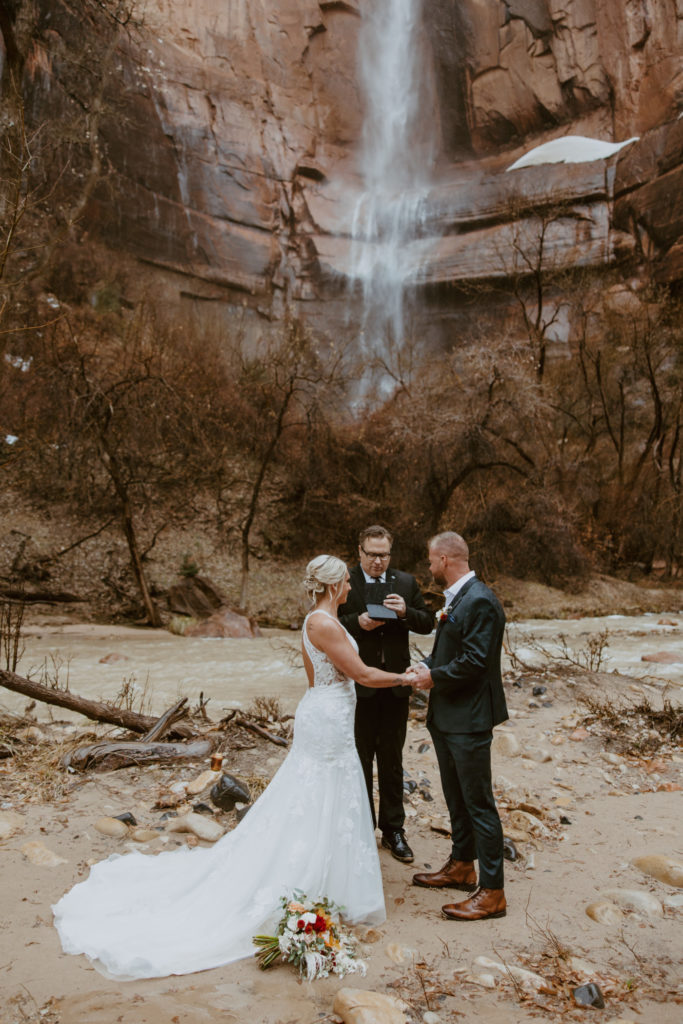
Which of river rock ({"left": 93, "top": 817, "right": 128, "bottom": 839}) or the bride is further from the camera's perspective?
river rock ({"left": 93, "top": 817, "right": 128, "bottom": 839})

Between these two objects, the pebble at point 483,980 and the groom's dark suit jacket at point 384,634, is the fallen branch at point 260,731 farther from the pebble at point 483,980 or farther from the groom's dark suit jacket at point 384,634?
the pebble at point 483,980

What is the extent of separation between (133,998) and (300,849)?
955 mm

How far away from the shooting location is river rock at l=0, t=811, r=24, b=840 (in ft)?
14.7

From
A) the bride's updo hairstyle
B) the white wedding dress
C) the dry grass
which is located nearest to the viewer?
the white wedding dress

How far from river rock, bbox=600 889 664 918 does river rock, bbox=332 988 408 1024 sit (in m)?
1.72

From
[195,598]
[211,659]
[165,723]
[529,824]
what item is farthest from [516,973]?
[195,598]

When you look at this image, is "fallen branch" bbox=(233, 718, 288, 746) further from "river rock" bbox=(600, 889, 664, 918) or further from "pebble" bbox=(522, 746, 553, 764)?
"river rock" bbox=(600, 889, 664, 918)

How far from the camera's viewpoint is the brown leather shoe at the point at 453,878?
13.1 feet

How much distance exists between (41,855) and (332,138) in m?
39.9

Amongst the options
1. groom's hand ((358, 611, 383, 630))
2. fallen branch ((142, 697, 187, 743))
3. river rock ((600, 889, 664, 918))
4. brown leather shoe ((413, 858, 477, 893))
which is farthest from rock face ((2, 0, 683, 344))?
brown leather shoe ((413, 858, 477, 893))

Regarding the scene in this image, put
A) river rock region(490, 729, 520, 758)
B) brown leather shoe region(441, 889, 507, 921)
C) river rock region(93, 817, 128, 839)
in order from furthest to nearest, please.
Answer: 1. river rock region(490, 729, 520, 758)
2. river rock region(93, 817, 128, 839)
3. brown leather shoe region(441, 889, 507, 921)

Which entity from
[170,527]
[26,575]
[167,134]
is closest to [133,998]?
[26,575]

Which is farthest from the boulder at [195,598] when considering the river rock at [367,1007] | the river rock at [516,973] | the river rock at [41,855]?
the river rock at [367,1007]

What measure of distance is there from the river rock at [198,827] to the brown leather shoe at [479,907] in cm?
165
